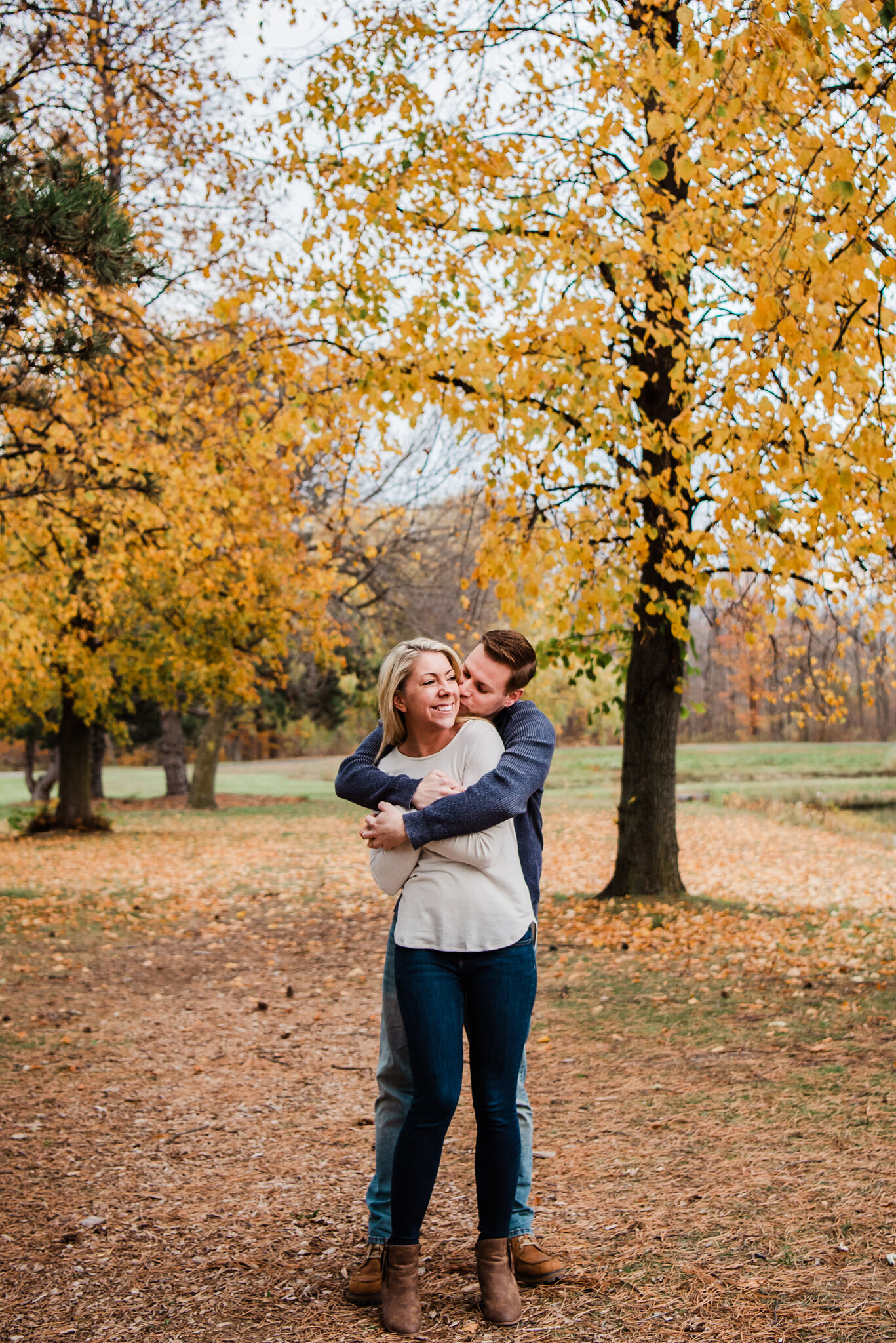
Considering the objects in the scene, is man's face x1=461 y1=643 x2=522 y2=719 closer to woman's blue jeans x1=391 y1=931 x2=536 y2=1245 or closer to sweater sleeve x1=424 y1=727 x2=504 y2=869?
sweater sleeve x1=424 y1=727 x2=504 y2=869

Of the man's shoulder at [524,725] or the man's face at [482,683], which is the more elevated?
the man's face at [482,683]

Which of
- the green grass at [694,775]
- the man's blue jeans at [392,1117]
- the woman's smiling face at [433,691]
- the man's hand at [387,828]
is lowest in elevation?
the green grass at [694,775]

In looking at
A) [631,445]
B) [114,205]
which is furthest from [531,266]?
[114,205]

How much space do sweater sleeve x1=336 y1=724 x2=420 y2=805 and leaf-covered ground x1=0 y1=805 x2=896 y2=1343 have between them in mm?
1373

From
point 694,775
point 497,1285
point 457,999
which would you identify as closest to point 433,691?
point 457,999

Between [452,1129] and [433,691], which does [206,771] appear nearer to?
[452,1129]

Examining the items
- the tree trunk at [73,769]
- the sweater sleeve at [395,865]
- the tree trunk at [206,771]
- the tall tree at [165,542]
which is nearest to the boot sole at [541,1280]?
the sweater sleeve at [395,865]

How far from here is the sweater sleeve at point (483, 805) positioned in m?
2.59

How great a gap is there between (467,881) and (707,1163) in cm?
190

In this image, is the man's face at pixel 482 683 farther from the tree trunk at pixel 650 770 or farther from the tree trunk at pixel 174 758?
the tree trunk at pixel 174 758

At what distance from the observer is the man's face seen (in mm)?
2863

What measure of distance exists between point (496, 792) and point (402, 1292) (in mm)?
1326

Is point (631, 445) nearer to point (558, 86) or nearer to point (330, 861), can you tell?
point (558, 86)

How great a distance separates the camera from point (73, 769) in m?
16.6
